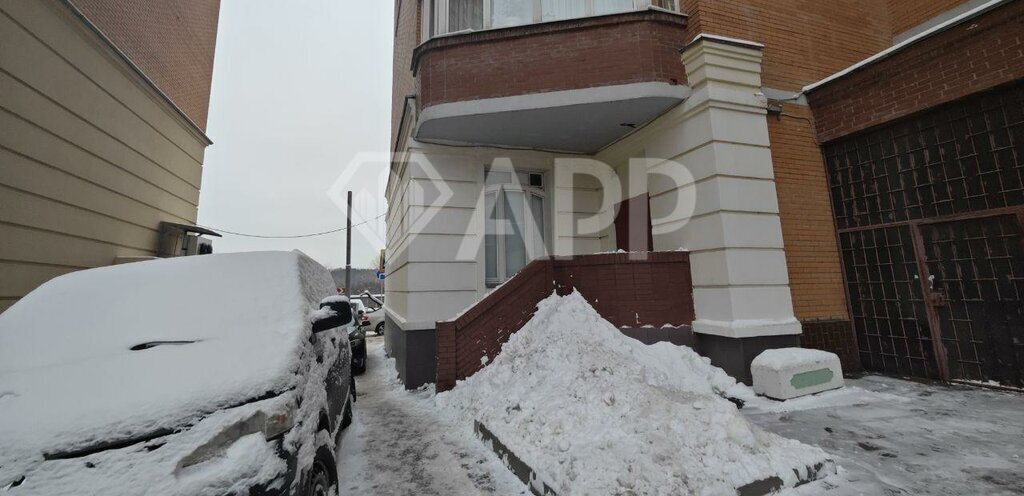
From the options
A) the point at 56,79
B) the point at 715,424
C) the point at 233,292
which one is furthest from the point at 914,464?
the point at 56,79

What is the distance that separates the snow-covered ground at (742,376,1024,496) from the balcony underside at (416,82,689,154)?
4.64 metres

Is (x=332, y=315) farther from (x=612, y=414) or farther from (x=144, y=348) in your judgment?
(x=612, y=414)

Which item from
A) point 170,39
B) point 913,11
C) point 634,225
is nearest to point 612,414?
point 634,225

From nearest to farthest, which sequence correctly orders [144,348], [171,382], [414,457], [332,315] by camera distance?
[171,382] → [144,348] → [332,315] → [414,457]

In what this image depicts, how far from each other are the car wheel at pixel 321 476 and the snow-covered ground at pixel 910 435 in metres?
3.47

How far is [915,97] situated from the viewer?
5551mm

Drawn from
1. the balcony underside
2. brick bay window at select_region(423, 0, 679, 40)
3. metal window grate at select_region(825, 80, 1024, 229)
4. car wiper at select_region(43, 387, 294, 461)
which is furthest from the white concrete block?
car wiper at select_region(43, 387, 294, 461)

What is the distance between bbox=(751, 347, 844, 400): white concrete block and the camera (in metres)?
5.03

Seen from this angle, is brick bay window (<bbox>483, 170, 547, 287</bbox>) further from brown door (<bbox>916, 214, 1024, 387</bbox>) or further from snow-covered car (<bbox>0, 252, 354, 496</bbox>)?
brown door (<bbox>916, 214, 1024, 387</bbox>)

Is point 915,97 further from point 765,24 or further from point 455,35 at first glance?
point 455,35

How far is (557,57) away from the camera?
651cm

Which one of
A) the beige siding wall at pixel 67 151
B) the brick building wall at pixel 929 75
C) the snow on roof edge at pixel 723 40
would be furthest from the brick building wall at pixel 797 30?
the beige siding wall at pixel 67 151

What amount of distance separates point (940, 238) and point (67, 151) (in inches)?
493

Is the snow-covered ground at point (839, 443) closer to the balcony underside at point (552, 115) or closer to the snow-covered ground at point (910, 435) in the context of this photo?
the snow-covered ground at point (910, 435)
